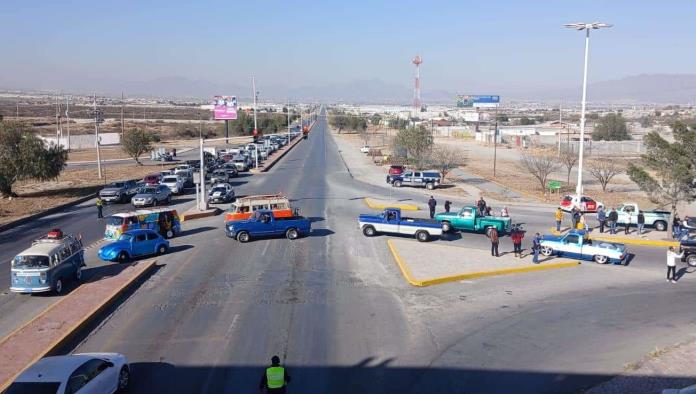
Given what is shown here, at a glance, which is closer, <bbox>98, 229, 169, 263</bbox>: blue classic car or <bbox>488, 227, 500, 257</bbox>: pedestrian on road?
<bbox>98, 229, 169, 263</bbox>: blue classic car

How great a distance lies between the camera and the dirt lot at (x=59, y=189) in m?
37.1

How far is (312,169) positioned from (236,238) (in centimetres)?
3577

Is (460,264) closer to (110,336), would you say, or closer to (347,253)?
(347,253)

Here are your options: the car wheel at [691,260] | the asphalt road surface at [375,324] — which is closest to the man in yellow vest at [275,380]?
the asphalt road surface at [375,324]

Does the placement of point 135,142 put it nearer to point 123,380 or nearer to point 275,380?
point 123,380

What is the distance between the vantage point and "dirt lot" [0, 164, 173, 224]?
→ 122 ft

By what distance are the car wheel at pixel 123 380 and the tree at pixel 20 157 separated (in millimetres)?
33341

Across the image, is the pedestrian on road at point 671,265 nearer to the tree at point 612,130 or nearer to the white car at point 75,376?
the white car at point 75,376

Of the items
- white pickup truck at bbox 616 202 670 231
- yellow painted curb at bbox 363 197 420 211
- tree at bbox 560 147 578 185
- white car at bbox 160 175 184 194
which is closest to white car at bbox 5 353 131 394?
white pickup truck at bbox 616 202 670 231

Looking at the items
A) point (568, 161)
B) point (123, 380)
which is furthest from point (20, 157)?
point (568, 161)

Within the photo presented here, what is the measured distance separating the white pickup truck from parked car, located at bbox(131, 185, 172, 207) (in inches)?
A: 1043

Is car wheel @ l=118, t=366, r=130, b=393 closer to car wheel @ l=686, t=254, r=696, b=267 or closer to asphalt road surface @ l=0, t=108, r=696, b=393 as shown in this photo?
asphalt road surface @ l=0, t=108, r=696, b=393

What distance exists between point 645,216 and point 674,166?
142 inches

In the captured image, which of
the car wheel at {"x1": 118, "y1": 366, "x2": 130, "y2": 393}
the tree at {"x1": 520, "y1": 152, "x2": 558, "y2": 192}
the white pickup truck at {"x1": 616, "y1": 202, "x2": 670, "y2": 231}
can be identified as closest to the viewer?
the car wheel at {"x1": 118, "y1": 366, "x2": 130, "y2": 393}
